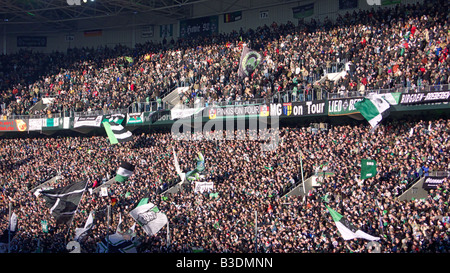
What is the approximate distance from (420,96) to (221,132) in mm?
11627

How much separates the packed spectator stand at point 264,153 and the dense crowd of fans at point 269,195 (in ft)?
0.23

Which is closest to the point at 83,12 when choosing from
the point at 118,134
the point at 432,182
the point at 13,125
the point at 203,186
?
the point at 13,125

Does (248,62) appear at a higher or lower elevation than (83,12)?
lower

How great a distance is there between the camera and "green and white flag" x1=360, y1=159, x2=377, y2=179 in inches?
843

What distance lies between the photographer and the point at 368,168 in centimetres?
2147

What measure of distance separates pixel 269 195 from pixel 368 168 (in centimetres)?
468

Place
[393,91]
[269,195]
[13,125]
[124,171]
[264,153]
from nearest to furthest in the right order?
1. [393,91]
2. [269,195]
3. [264,153]
4. [124,171]
5. [13,125]

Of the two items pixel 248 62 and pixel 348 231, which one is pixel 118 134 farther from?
pixel 348 231

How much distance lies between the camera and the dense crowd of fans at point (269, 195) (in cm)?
1867

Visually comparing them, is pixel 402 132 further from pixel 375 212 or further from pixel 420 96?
pixel 375 212

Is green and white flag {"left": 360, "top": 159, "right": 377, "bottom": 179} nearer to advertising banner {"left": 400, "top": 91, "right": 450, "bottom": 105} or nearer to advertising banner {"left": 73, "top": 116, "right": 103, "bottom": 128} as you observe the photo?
advertising banner {"left": 400, "top": 91, "right": 450, "bottom": 105}

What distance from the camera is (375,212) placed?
62.4 ft

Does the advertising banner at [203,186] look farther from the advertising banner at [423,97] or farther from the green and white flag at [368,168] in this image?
the advertising banner at [423,97]
